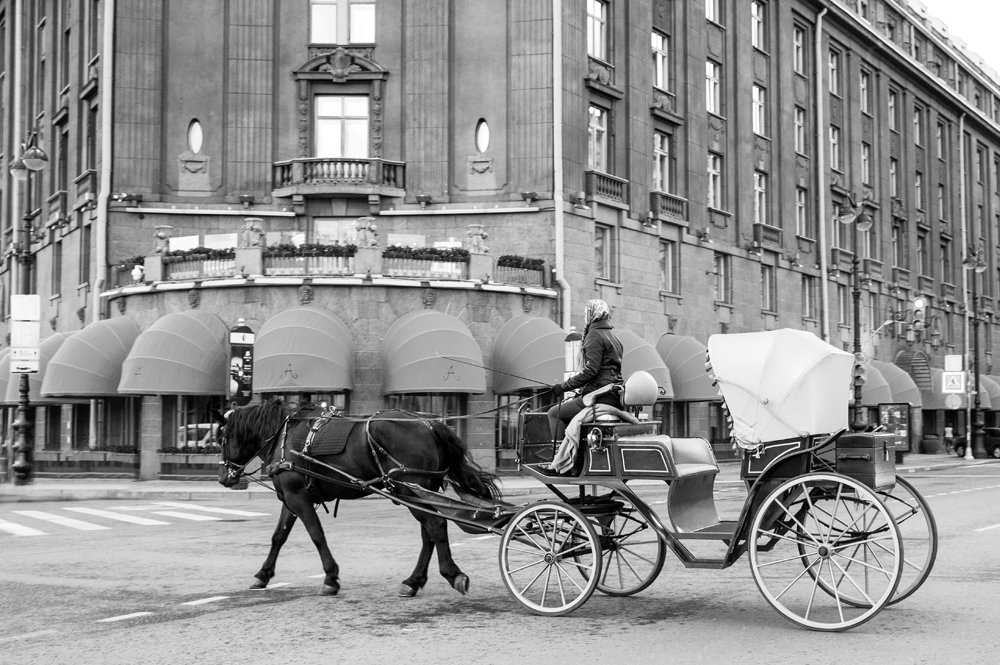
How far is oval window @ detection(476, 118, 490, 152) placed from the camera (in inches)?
1390

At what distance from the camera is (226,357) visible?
30.8m

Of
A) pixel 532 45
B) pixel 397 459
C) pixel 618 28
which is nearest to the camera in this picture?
pixel 397 459

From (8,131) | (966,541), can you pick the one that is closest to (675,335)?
(966,541)

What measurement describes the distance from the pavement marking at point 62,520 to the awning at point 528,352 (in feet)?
41.4

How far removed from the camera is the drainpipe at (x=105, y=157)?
34281 millimetres

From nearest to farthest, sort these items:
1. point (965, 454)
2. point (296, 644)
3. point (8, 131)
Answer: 1. point (296, 644)
2. point (8, 131)
3. point (965, 454)

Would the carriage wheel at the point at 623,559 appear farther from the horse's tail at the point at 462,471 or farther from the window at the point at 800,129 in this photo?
the window at the point at 800,129

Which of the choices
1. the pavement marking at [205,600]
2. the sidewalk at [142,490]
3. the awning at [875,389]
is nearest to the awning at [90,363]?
the sidewalk at [142,490]

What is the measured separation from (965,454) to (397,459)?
46207 millimetres

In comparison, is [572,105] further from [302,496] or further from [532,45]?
[302,496]

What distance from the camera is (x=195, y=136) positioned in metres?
35.5

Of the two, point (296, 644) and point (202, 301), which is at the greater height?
point (202, 301)

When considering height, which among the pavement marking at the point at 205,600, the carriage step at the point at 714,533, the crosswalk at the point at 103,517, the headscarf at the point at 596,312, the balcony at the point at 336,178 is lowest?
the crosswalk at the point at 103,517

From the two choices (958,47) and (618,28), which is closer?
(618,28)
